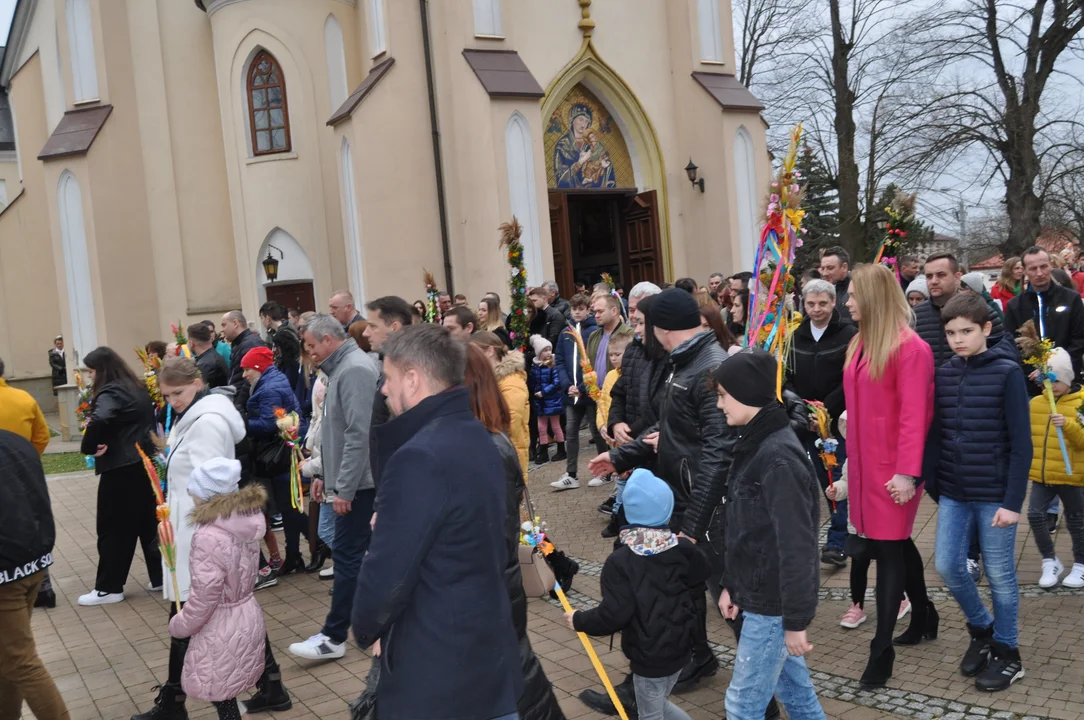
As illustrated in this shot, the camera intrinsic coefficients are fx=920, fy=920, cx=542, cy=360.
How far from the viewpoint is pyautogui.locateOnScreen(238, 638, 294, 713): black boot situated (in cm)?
512

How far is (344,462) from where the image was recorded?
558 centimetres

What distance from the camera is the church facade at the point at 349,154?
1769 centimetres

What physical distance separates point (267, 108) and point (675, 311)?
1799 cm

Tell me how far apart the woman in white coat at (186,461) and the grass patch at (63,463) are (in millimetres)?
11466

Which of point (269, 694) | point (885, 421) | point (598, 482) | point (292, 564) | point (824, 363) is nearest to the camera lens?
point (885, 421)

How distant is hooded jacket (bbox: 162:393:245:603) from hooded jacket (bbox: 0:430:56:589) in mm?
769

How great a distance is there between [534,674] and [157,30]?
21.3 m

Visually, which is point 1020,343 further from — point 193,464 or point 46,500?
point 46,500

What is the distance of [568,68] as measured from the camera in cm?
1867

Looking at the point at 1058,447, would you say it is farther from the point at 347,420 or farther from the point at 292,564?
the point at 292,564

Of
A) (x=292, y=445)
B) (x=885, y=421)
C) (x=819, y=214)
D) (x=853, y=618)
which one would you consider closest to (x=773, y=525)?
(x=885, y=421)

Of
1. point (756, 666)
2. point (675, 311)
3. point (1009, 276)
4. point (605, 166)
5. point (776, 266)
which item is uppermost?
point (605, 166)

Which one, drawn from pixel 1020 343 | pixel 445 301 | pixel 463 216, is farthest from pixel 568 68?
pixel 1020 343

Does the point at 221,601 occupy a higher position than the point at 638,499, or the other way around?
the point at 638,499
